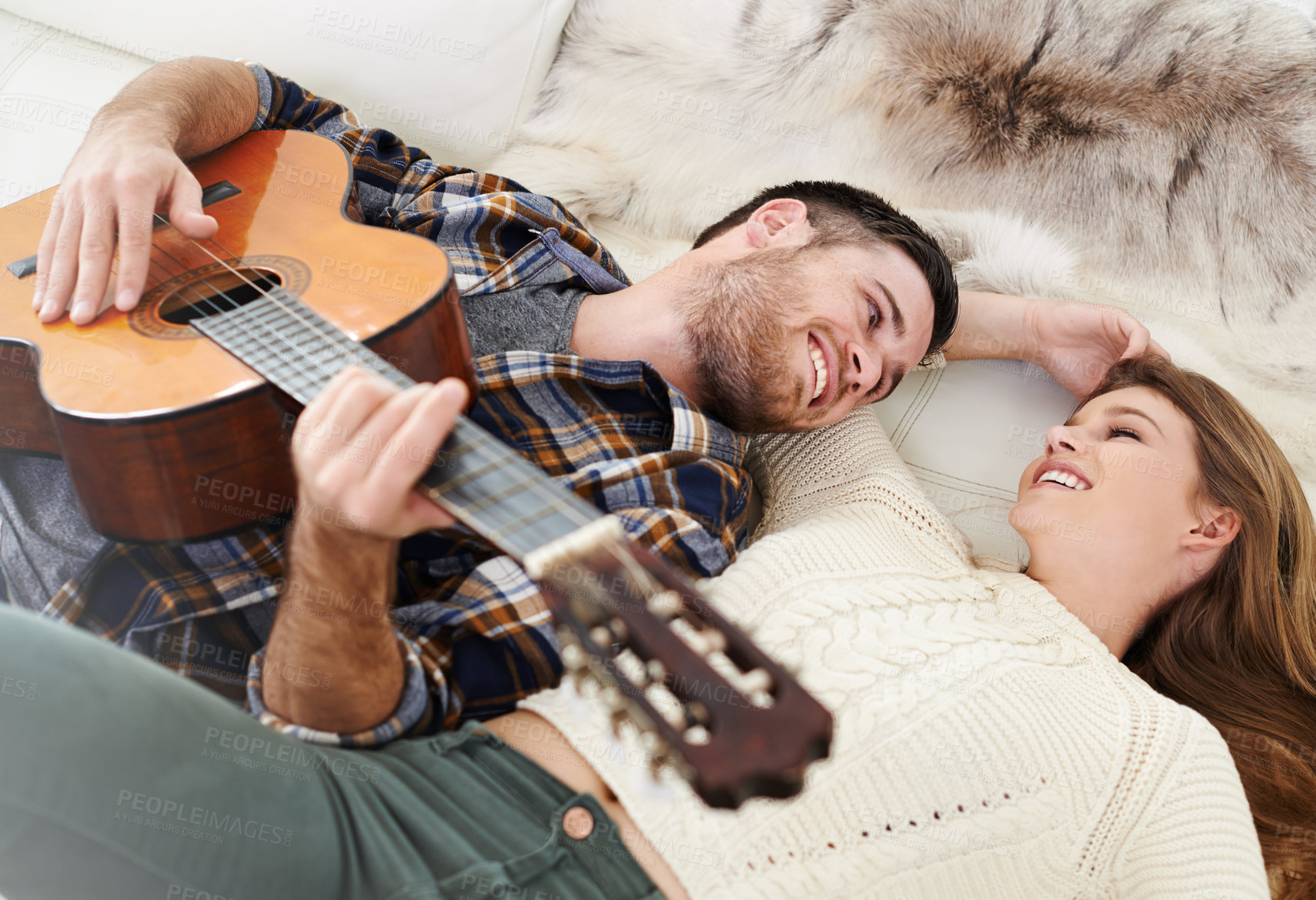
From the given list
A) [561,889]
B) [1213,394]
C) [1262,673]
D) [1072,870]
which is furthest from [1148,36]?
[561,889]

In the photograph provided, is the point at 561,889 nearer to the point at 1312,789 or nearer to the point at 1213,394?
the point at 1312,789

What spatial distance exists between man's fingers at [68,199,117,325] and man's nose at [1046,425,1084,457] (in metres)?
1.29

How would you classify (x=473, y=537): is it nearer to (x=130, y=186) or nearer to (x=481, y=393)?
(x=481, y=393)

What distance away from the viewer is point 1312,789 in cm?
109

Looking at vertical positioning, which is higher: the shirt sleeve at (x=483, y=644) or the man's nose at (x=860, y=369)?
the man's nose at (x=860, y=369)

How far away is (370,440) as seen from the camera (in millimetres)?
593

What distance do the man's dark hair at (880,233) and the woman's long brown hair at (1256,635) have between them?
0.33m

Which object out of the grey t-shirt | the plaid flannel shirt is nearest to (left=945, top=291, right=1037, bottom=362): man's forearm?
the plaid flannel shirt

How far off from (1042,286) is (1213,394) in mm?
342

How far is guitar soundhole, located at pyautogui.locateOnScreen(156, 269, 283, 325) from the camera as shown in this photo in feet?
2.79

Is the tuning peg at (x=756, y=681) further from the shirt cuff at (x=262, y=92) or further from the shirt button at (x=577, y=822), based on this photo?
the shirt cuff at (x=262, y=92)

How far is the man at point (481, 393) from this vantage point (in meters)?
0.71

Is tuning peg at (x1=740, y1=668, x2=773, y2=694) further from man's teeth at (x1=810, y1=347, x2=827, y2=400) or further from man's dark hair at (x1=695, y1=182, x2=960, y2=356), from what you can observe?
man's dark hair at (x1=695, y1=182, x2=960, y2=356)

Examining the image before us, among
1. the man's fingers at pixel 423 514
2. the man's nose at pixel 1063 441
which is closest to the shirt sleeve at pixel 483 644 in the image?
the man's fingers at pixel 423 514
